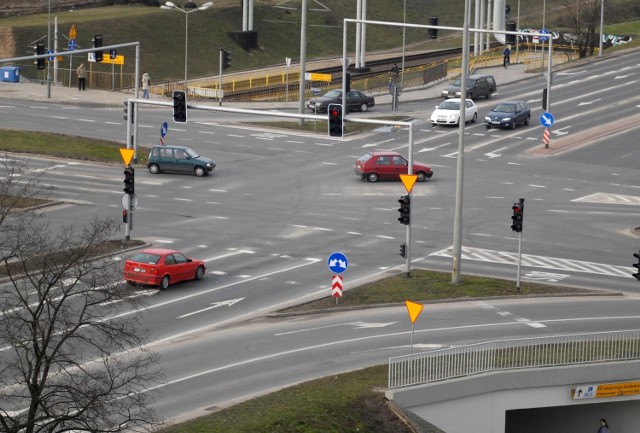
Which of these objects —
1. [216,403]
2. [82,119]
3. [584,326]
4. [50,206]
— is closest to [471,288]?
[584,326]

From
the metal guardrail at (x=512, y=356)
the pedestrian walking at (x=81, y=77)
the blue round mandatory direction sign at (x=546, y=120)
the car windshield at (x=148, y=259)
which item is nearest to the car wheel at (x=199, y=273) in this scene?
the car windshield at (x=148, y=259)

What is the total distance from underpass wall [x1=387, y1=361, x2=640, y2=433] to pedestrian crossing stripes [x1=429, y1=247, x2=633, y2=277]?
10.1m

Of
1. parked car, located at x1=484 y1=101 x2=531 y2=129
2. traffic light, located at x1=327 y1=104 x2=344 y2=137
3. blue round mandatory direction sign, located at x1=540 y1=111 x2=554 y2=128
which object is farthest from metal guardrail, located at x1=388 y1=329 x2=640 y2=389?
parked car, located at x1=484 y1=101 x2=531 y2=129

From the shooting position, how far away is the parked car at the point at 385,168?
212 feet

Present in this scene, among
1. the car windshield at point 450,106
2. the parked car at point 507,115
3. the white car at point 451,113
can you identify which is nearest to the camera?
the parked car at point 507,115

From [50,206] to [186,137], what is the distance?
675 inches

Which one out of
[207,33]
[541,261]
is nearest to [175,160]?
[541,261]

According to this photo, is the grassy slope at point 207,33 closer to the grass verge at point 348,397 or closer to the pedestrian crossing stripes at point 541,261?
the pedestrian crossing stripes at point 541,261

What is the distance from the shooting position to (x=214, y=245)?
52.1 meters

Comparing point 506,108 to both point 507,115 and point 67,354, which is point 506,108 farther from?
point 67,354

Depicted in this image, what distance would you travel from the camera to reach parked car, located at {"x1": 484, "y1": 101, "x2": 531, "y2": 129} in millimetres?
77625

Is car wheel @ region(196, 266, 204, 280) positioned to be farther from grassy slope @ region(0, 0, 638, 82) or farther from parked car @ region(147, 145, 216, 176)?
grassy slope @ region(0, 0, 638, 82)

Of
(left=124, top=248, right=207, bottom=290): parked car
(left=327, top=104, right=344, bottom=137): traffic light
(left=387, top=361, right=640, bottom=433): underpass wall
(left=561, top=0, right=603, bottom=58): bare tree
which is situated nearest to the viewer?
(left=387, top=361, right=640, bottom=433): underpass wall

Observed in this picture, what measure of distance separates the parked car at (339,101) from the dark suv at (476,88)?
550 centimetres
